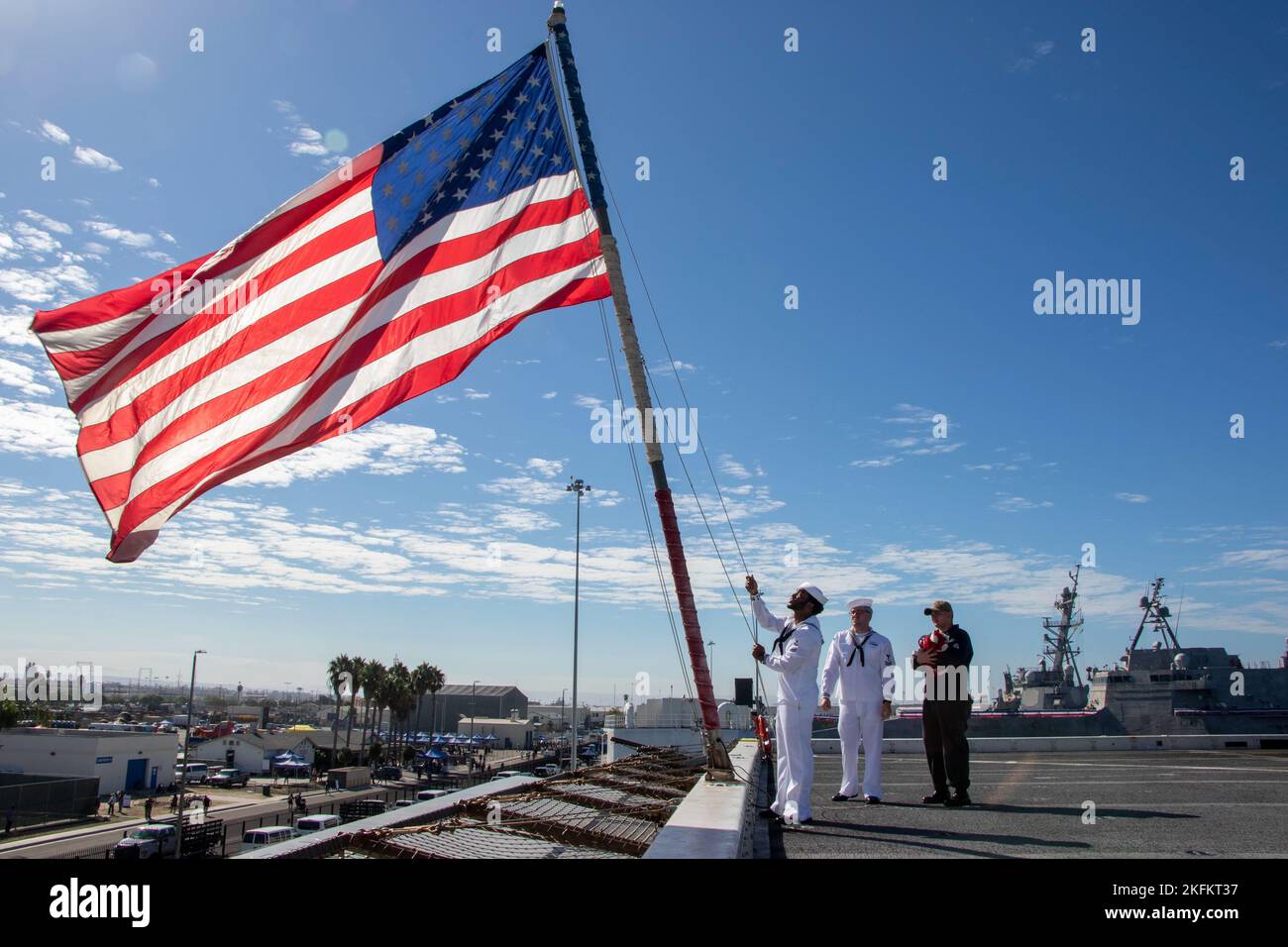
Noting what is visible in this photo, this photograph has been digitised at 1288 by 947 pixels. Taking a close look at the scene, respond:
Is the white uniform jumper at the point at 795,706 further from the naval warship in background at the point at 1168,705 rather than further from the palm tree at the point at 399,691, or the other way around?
the palm tree at the point at 399,691

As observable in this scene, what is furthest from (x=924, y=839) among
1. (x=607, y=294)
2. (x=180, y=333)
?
(x=180, y=333)

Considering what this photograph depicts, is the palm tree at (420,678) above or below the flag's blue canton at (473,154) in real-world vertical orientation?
below

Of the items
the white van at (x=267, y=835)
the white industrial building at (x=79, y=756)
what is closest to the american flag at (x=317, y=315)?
the white van at (x=267, y=835)

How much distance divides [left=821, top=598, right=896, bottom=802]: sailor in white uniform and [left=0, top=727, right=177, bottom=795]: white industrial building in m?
51.9

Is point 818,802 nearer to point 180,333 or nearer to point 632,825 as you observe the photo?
point 632,825

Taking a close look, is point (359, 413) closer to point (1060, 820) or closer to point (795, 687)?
point (795, 687)

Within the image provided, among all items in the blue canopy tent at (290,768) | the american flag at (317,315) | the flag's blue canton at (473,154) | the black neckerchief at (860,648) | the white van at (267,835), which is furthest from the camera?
the blue canopy tent at (290,768)

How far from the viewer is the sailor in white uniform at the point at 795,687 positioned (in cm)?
627

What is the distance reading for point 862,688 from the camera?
7680mm

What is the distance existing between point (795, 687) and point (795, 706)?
Result: 0.51ft

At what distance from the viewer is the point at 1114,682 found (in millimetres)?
37750

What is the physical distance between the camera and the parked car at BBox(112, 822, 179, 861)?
24953mm

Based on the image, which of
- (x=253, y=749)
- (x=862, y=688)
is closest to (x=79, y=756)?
(x=253, y=749)

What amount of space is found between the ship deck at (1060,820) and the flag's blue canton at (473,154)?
660 centimetres
